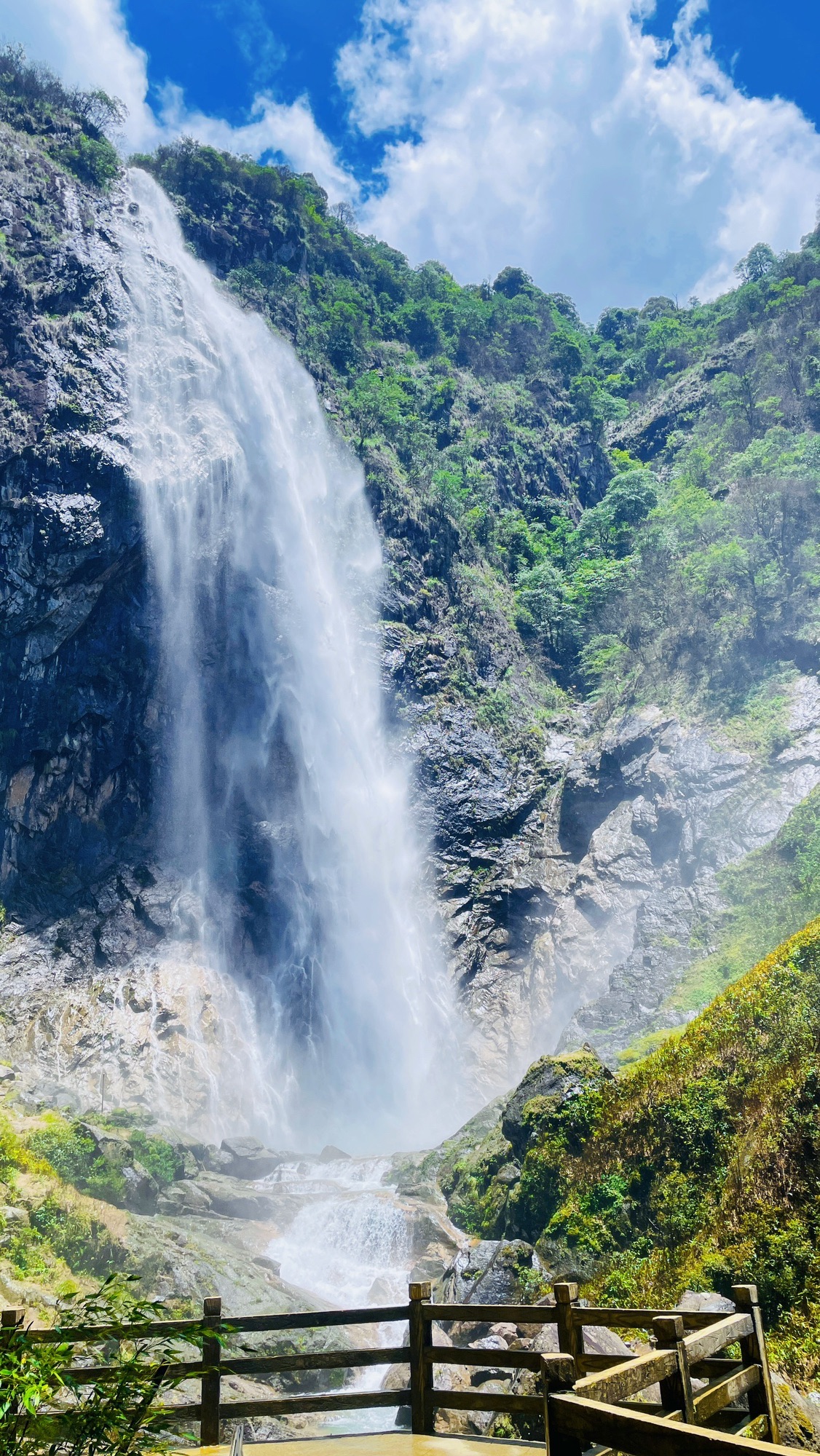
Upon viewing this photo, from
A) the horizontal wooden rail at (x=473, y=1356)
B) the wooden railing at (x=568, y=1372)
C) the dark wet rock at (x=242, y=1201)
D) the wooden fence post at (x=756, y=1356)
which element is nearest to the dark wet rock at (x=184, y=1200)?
the dark wet rock at (x=242, y=1201)

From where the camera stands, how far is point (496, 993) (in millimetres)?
32031

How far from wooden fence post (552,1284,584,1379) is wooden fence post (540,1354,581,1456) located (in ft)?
8.32

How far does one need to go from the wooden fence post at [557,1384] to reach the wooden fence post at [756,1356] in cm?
232

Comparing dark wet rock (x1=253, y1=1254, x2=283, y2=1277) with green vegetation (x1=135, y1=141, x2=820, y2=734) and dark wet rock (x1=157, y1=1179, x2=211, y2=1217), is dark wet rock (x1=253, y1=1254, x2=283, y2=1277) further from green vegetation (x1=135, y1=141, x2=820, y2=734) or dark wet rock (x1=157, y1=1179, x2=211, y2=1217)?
green vegetation (x1=135, y1=141, x2=820, y2=734)

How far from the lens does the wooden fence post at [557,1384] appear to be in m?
2.42

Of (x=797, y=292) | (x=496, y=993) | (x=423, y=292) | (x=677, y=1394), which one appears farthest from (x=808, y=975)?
(x=423, y=292)

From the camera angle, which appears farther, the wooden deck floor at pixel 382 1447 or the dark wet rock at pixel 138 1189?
the dark wet rock at pixel 138 1189

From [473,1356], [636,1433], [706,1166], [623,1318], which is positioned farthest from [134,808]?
[636,1433]

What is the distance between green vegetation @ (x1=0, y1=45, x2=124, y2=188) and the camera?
3919 centimetres

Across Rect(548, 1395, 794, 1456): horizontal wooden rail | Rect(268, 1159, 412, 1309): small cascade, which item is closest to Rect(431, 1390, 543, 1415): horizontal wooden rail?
Rect(548, 1395, 794, 1456): horizontal wooden rail

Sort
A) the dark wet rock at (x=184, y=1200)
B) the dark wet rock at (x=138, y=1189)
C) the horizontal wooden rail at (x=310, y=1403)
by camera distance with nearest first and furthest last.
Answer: the horizontal wooden rail at (x=310, y=1403), the dark wet rock at (x=138, y=1189), the dark wet rock at (x=184, y=1200)

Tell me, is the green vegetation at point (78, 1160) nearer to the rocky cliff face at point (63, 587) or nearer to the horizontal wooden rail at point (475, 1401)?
the horizontal wooden rail at point (475, 1401)

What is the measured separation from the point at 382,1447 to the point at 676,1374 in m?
3.18

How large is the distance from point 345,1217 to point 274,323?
42.6 meters
